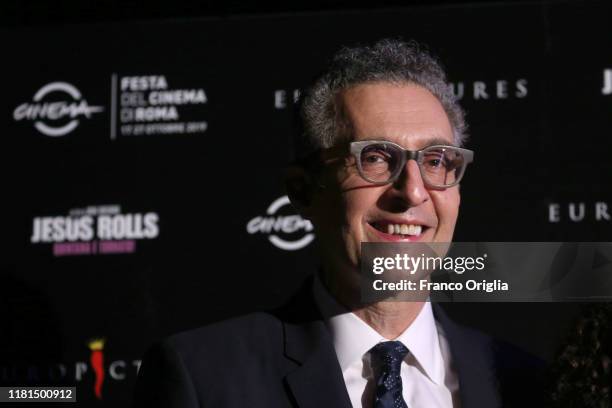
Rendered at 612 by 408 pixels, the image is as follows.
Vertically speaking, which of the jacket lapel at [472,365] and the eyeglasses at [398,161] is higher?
the eyeglasses at [398,161]

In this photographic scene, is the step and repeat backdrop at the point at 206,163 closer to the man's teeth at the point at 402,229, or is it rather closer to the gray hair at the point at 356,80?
the gray hair at the point at 356,80

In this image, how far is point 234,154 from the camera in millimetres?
2410

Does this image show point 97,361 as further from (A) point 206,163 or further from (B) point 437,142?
(B) point 437,142

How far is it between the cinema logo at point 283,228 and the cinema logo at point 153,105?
314 mm

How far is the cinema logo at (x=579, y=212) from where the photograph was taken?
7.33 feet

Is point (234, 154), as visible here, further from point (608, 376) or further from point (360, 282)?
point (608, 376)

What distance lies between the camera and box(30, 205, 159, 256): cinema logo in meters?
2.40

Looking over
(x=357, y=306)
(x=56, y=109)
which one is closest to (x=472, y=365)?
(x=357, y=306)

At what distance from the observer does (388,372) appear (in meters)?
1.52

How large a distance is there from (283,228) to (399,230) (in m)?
0.86

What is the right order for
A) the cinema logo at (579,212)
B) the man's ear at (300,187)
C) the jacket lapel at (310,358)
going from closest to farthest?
1. the jacket lapel at (310,358)
2. the man's ear at (300,187)
3. the cinema logo at (579,212)

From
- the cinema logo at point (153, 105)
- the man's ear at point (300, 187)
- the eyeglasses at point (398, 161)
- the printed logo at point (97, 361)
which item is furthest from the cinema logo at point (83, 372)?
the eyeglasses at point (398, 161)

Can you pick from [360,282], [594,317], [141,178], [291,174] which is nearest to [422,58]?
[291,174]

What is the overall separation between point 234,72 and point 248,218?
0.43m
